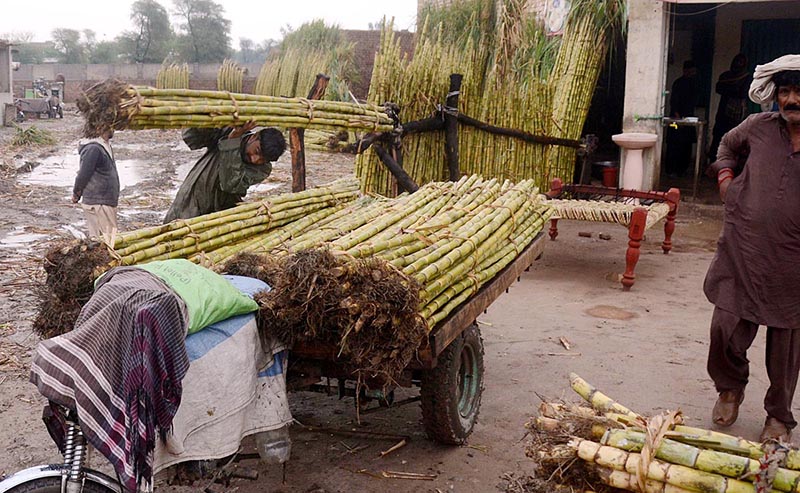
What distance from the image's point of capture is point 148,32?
55000 millimetres

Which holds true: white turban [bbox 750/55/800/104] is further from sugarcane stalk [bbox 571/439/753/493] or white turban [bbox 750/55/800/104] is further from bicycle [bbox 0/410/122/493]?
bicycle [bbox 0/410/122/493]

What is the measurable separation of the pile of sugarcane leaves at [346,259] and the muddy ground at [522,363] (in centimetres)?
79

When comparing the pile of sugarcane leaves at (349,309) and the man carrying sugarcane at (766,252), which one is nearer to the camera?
the pile of sugarcane leaves at (349,309)

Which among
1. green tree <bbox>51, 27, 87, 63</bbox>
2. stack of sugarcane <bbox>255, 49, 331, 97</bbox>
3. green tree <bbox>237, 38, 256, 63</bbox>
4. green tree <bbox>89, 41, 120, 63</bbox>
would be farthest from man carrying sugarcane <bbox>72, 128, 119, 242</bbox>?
green tree <bbox>237, 38, 256, 63</bbox>

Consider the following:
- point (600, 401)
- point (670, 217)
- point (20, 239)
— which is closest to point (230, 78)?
point (20, 239)

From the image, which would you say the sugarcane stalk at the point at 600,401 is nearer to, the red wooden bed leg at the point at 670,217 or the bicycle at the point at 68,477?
the bicycle at the point at 68,477

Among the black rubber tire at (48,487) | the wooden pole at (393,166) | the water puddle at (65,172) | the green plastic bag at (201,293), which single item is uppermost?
the wooden pole at (393,166)

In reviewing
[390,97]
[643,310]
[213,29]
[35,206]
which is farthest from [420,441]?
[213,29]

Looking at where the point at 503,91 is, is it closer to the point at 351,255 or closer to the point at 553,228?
the point at 553,228

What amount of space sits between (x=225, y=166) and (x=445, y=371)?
1.86m

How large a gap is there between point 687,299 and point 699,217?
3.93m

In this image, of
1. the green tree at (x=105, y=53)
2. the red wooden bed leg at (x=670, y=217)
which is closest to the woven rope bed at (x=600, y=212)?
the red wooden bed leg at (x=670, y=217)

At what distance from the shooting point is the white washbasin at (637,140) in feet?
30.0

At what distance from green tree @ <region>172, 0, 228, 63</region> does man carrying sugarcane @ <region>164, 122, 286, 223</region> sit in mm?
50470
